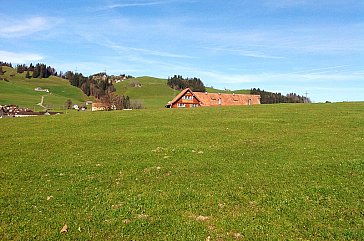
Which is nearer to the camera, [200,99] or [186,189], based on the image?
[186,189]

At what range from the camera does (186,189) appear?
43.5 feet

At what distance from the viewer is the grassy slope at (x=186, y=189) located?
9.81m

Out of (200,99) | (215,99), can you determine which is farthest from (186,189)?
(215,99)

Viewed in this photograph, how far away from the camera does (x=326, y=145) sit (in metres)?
22.4

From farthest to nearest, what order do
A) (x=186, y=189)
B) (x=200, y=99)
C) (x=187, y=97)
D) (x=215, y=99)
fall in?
(x=215, y=99) → (x=200, y=99) → (x=187, y=97) → (x=186, y=189)

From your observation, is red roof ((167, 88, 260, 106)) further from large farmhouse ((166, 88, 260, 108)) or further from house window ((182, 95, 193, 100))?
house window ((182, 95, 193, 100))

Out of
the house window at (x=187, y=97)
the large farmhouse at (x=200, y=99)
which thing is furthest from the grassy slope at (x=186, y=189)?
the house window at (x=187, y=97)

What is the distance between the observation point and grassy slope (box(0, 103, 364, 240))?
9.81 meters

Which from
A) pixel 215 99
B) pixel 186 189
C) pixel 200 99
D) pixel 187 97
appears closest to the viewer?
pixel 186 189

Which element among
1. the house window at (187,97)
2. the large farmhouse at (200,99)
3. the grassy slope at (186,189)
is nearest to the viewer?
the grassy slope at (186,189)

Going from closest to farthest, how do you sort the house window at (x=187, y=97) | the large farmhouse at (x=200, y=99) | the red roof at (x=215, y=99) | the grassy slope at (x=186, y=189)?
the grassy slope at (x=186, y=189) < the large farmhouse at (x=200, y=99) < the house window at (x=187, y=97) < the red roof at (x=215, y=99)

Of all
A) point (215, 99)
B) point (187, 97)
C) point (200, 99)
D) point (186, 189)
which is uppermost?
point (187, 97)

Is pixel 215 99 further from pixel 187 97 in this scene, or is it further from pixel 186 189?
pixel 186 189

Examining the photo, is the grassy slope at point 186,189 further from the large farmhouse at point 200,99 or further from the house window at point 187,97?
the house window at point 187,97
